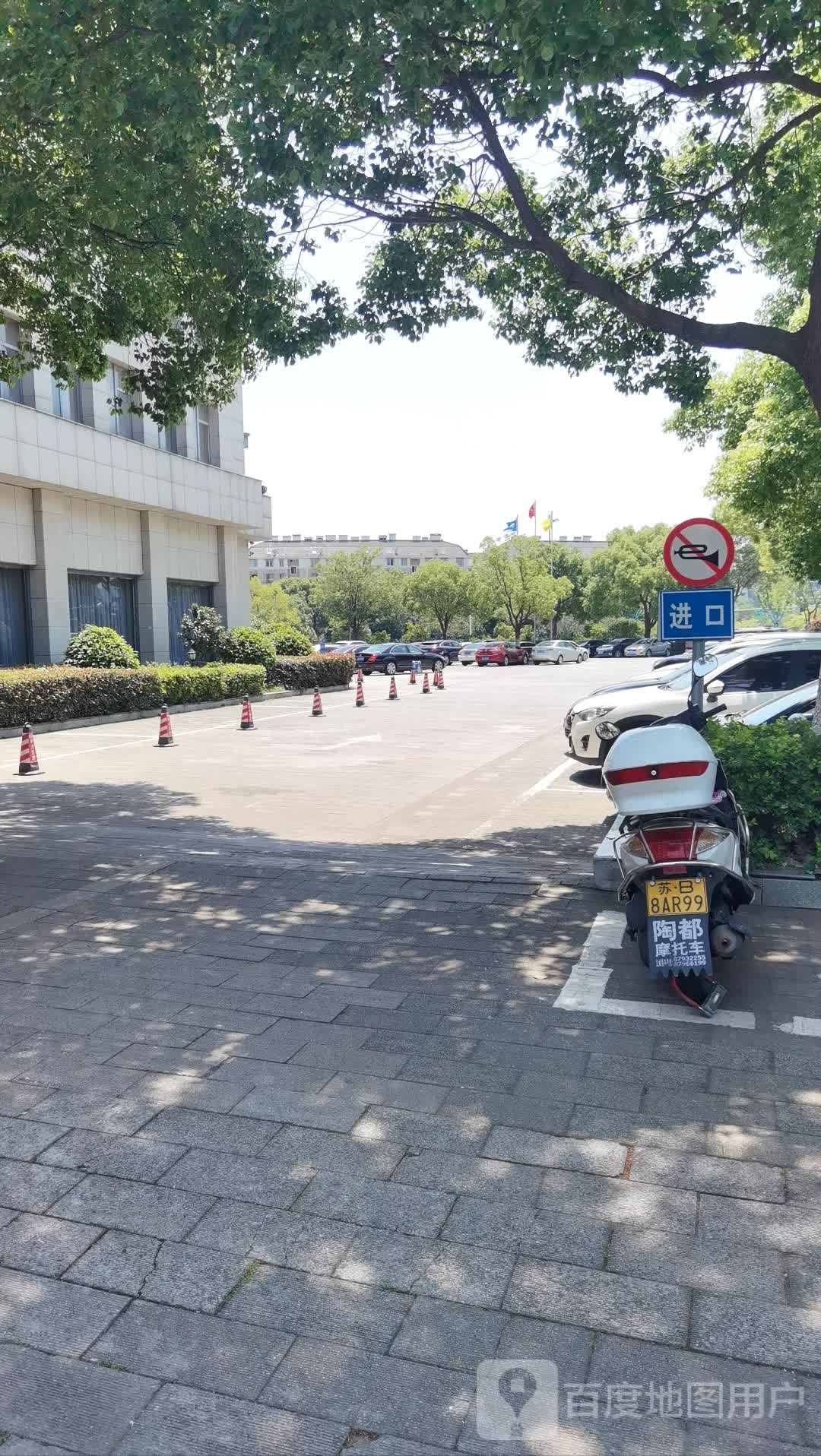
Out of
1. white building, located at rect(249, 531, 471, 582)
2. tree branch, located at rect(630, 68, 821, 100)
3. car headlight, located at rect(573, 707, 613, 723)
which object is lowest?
car headlight, located at rect(573, 707, 613, 723)

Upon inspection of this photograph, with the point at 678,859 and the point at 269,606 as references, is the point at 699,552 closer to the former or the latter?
the point at 678,859

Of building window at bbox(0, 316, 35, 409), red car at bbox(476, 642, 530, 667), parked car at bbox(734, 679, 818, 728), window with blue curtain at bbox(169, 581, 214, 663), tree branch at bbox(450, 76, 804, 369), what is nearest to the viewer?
tree branch at bbox(450, 76, 804, 369)

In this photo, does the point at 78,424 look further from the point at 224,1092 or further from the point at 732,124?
the point at 224,1092

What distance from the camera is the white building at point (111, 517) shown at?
2503 cm

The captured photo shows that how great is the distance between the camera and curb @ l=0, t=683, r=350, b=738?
19.7 meters

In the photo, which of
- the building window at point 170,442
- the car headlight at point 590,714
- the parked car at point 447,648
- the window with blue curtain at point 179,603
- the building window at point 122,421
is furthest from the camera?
the parked car at point 447,648

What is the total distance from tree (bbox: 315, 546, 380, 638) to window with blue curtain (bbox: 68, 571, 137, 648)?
42521 mm

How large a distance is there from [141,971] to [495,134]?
661cm

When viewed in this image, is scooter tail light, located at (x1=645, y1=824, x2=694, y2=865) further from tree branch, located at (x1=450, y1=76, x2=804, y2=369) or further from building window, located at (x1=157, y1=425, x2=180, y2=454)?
building window, located at (x1=157, y1=425, x2=180, y2=454)

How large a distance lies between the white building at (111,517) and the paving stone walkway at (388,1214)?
18429mm

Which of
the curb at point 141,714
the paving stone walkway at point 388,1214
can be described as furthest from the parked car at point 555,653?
the paving stone walkway at point 388,1214

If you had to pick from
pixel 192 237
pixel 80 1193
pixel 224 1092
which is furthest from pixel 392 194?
pixel 80 1193

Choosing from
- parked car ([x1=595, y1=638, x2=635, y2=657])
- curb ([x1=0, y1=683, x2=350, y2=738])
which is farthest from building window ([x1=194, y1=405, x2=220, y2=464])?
parked car ([x1=595, y1=638, x2=635, y2=657])

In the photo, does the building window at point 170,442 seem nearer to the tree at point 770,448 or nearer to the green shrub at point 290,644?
the green shrub at point 290,644
